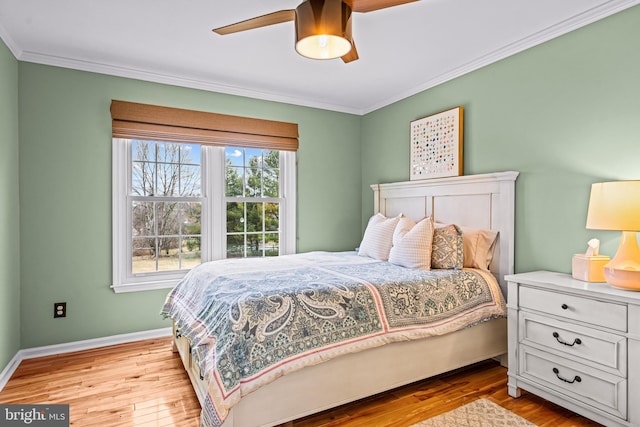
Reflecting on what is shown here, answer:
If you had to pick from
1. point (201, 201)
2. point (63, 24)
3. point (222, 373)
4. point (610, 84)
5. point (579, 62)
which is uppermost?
point (63, 24)

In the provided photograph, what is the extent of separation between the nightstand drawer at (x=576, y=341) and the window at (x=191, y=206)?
99.4 inches

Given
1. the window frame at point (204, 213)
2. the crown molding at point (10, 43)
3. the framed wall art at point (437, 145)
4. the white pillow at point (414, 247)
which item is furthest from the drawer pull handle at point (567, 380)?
the crown molding at point (10, 43)

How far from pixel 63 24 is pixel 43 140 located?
1.00 meters

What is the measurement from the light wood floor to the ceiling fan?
2.01 meters

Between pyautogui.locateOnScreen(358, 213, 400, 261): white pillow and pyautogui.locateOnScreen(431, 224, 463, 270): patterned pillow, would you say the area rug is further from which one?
pyautogui.locateOnScreen(358, 213, 400, 261): white pillow

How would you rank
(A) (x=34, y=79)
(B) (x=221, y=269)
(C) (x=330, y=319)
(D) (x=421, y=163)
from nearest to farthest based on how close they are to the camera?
(C) (x=330, y=319)
(B) (x=221, y=269)
(A) (x=34, y=79)
(D) (x=421, y=163)

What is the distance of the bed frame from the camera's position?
188 centimetres

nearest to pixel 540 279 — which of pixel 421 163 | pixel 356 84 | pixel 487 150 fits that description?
pixel 487 150

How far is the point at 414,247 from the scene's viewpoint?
9.35 feet

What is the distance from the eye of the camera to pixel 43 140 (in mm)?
3008

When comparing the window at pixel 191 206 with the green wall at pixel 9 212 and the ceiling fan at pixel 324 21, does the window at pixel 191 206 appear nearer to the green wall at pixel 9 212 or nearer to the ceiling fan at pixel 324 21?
the green wall at pixel 9 212

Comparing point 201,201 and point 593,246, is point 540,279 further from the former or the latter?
→ point 201,201

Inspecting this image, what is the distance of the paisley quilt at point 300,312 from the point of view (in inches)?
69.5

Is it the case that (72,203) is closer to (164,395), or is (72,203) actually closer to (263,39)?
(164,395)
